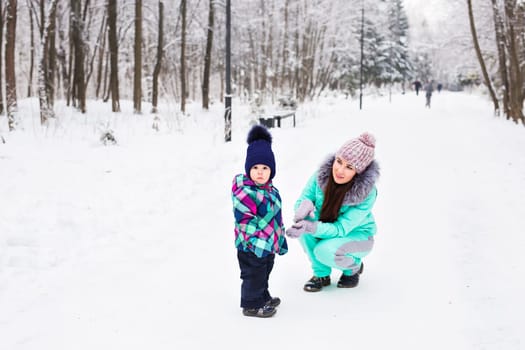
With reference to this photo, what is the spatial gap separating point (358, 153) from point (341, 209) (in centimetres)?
49

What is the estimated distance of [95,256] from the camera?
15.8 ft

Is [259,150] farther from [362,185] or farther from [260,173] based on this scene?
[362,185]

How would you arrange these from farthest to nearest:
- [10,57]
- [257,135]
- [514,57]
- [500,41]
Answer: [500,41] → [514,57] → [10,57] → [257,135]

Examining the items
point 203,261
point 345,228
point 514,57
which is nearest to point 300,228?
point 345,228

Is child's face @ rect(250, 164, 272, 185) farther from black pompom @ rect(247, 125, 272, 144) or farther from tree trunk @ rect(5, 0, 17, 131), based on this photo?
tree trunk @ rect(5, 0, 17, 131)

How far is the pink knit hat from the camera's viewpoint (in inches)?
147

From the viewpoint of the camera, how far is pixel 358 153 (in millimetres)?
3742

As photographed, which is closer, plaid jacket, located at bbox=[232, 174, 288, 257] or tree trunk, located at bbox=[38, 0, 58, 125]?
plaid jacket, located at bbox=[232, 174, 288, 257]

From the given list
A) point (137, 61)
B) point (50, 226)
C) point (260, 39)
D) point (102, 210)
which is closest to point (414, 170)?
point (102, 210)

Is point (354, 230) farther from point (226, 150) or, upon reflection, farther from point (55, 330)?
point (226, 150)

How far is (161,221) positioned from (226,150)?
14.5 feet

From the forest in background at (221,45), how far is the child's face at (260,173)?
8595 mm

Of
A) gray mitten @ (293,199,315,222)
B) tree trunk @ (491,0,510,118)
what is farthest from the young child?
tree trunk @ (491,0,510,118)

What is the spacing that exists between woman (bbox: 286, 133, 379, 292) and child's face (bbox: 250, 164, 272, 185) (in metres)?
0.43
